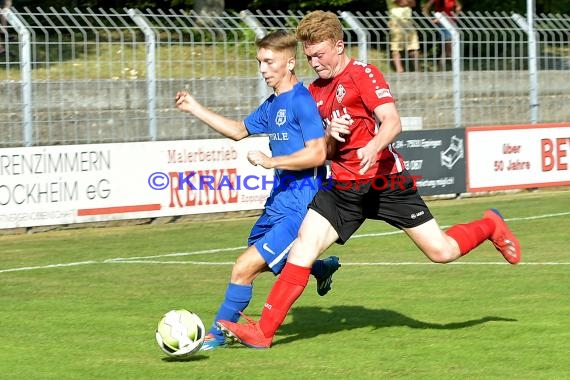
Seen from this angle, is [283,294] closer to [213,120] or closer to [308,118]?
[308,118]

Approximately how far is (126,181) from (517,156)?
272 inches

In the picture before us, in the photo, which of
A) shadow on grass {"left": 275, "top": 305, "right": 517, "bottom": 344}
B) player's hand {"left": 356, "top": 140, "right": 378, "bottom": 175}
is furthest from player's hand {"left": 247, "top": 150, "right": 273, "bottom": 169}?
shadow on grass {"left": 275, "top": 305, "right": 517, "bottom": 344}

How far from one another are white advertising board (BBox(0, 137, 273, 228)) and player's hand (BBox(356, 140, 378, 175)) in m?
9.04

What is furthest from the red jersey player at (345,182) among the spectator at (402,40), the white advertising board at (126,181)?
the spectator at (402,40)

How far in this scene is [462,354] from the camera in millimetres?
7746

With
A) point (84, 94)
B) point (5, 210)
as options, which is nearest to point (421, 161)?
point (84, 94)

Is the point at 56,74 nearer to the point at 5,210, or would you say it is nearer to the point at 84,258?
the point at 5,210

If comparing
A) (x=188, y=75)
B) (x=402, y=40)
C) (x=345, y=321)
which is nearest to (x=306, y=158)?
(x=345, y=321)

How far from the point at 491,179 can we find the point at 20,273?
390 inches

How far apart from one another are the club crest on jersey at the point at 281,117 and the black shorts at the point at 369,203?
51cm

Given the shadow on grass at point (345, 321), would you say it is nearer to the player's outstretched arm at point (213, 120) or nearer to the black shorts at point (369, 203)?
the black shorts at point (369, 203)

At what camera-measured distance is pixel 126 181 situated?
55.3 ft

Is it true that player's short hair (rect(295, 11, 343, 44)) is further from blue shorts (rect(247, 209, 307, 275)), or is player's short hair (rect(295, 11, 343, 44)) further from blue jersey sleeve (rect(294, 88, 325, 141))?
blue shorts (rect(247, 209, 307, 275))

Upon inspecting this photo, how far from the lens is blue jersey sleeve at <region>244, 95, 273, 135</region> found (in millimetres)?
8672
